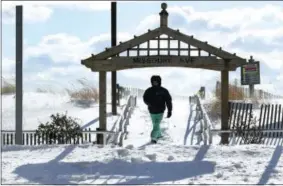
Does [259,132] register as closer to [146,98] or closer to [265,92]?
[146,98]

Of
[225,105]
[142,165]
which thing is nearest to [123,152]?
[142,165]

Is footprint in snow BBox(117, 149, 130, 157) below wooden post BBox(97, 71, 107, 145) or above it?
below

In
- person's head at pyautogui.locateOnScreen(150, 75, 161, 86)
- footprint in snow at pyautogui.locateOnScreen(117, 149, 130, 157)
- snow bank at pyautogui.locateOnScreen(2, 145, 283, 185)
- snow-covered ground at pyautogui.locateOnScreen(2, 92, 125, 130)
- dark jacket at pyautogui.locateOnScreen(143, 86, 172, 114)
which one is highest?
person's head at pyautogui.locateOnScreen(150, 75, 161, 86)

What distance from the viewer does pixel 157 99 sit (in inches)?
613

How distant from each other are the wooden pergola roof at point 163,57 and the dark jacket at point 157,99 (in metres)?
0.73

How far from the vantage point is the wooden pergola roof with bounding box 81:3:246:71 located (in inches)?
597

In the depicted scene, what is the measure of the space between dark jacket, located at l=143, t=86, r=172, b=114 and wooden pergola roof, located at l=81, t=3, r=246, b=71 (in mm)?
733

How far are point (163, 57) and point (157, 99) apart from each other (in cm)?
113

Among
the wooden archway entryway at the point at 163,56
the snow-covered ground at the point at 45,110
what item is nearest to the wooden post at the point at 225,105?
the wooden archway entryway at the point at 163,56

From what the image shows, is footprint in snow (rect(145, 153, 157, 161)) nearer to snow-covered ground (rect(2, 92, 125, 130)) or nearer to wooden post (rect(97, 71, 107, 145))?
wooden post (rect(97, 71, 107, 145))

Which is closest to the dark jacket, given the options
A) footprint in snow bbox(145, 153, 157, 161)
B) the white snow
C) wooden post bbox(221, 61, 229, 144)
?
wooden post bbox(221, 61, 229, 144)

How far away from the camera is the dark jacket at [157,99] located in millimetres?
15594

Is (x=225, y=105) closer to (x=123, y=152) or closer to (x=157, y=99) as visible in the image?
(x=157, y=99)

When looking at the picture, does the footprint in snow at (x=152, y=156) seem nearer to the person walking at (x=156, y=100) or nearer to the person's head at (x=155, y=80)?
the person walking at (x=156, y=100)
